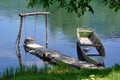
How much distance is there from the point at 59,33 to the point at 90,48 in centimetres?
1340

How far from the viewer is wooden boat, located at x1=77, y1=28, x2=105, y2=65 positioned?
77.3 ft

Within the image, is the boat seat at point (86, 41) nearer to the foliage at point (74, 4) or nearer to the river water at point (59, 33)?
the river water at point (59, 33)

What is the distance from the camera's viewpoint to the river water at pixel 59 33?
89.7ft

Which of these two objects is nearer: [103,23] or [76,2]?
[76,2]

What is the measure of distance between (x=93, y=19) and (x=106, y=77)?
43489mm

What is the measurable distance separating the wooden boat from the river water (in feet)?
3.40

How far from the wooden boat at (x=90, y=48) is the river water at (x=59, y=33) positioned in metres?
1.04

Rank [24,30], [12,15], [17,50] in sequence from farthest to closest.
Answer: [12,15]
[24,30]
[17,50]

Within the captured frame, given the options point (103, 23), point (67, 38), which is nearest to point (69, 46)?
point (67, 38)

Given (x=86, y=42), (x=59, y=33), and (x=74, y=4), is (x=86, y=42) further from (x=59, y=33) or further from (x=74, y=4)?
(x=74, y=4)

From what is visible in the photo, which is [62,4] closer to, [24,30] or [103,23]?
[24,30]

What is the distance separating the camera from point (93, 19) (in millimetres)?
51719

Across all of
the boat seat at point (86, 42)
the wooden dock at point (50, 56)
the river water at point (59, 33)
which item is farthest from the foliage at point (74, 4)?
the boat seat at point (86, 42)

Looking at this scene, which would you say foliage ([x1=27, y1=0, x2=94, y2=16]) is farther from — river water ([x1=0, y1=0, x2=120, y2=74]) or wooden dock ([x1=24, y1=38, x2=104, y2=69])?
river water ([x1=0, y1=0, x2=120, y2=74])
